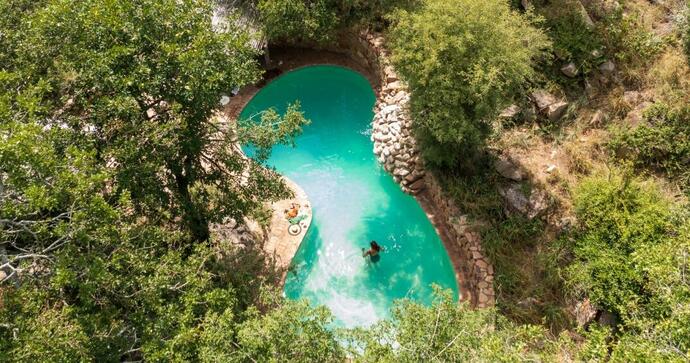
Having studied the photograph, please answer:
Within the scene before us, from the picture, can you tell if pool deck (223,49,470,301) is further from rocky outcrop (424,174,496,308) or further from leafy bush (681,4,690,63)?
leafy bush (681,4,690,63)

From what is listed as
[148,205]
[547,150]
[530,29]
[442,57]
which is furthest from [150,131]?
[547,150]

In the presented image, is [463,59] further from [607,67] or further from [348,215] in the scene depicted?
[348,215]

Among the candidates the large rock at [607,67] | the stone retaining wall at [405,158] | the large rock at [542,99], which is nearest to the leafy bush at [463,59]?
the stone retaining wall at [405,158]

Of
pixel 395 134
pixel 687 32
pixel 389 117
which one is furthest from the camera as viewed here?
pixel 389 117

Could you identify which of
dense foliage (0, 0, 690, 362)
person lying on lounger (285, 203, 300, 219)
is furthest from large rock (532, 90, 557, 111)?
person lying on lounger (285, 203, 300, 219)

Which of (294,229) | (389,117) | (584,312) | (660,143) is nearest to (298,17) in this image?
(389,117)

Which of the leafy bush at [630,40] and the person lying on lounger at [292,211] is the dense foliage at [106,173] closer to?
the person lying on lounger at [292,211]
